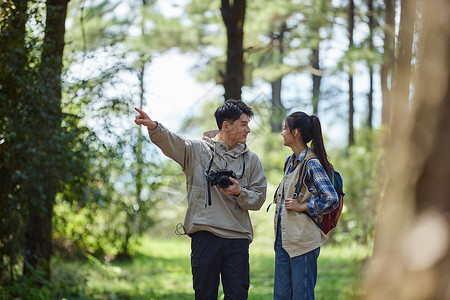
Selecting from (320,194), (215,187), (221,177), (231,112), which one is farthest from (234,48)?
(320,194)

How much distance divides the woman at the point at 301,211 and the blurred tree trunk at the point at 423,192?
1570 mm

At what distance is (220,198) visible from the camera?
3.84 m

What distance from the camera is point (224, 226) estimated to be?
3770 millimetres

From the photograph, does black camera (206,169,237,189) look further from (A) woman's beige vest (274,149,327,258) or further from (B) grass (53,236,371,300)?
(B) grass (53,236,371,300)

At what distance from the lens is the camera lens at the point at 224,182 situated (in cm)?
370

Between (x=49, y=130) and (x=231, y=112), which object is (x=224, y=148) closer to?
(x=231, y=112)

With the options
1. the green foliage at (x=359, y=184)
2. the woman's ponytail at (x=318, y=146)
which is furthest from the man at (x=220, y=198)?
the green foliage at (x=359, y=184)

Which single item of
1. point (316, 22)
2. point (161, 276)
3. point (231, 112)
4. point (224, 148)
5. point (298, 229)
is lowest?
point (161, 276)

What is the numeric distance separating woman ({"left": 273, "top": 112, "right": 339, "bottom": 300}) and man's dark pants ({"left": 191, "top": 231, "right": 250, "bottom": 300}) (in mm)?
239

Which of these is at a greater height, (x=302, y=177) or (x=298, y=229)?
(x=302, y=177)

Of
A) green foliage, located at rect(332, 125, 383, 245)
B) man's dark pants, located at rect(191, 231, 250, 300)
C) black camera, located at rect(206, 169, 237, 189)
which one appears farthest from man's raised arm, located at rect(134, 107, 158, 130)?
green foliage, located at rect(332, 125, 383, 245)

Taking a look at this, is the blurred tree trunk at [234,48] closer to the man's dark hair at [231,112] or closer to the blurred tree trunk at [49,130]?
the blurred tree trunk at [49,130]

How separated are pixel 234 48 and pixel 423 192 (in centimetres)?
471

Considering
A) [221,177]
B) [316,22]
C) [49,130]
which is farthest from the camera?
[316,22]
